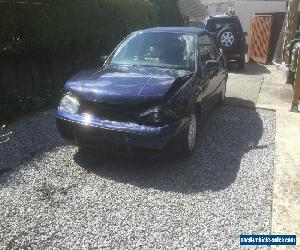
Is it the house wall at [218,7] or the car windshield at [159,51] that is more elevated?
the car windshield at [159,51]

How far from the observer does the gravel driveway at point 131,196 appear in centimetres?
317

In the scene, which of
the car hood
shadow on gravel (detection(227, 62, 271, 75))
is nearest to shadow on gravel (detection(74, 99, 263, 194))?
the car hood

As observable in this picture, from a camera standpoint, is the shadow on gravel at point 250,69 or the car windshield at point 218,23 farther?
the car windshield at point 218,23

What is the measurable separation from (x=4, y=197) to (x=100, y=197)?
1.04 metres

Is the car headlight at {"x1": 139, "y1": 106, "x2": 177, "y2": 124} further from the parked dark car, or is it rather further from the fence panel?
the fence panel

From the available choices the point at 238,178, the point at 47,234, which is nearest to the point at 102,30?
the point at 238,178

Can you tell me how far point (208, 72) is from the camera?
5582mm

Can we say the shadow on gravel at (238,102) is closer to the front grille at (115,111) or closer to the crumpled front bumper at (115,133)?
the crumpled front bumper at (115,133)

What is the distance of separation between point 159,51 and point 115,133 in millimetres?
1882

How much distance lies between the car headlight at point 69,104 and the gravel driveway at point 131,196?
0.70 meters

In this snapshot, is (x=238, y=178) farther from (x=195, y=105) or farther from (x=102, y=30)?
(x=102, y=30)

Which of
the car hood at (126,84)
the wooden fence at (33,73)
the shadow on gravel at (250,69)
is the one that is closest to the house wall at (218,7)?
the shadow on gravel at (250,69)

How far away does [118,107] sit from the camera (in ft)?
13.5

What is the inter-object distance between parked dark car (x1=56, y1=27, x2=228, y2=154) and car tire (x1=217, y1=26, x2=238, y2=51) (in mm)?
7838
